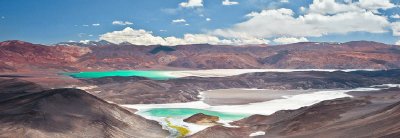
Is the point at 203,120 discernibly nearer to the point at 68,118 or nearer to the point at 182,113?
the point at 182,113

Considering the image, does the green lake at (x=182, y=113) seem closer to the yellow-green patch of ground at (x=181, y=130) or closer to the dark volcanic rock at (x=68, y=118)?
the yellow-green patch of ground at (x=181, y=130)

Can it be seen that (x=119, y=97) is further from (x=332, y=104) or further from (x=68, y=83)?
(x=332, y=104)

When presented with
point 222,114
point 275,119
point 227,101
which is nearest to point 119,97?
point 227,101

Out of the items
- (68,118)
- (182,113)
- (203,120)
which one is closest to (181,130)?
(203,120)

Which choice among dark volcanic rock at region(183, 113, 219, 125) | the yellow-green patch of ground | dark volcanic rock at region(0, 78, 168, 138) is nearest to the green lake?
dark volcanic rock at region(183, 113, 219, 125)

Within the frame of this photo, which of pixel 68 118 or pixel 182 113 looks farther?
pixel 182 113

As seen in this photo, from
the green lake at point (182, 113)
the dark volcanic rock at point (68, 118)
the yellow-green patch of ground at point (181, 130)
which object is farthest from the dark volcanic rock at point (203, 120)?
the green lake at point (182, 113)

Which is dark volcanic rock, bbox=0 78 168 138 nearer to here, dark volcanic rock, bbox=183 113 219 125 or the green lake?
dark volcanic rock, bbox=183 113 219 125

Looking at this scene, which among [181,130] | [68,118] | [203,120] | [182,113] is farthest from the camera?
[182,113]
